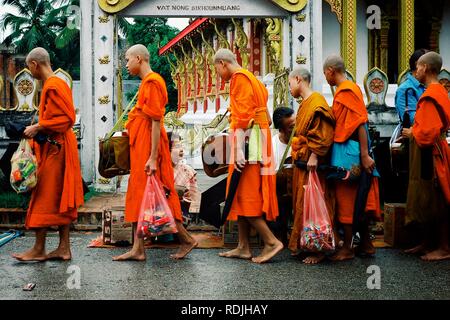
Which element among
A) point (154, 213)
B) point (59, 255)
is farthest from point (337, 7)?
point (59, 255)

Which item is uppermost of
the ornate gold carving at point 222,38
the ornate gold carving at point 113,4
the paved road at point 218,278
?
the ornate gold carving at point 222,38

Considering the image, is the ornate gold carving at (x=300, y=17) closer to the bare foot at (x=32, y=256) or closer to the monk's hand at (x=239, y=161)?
the monk's hand at (x=239, y=161)

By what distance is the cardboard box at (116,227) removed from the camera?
7.82 metres

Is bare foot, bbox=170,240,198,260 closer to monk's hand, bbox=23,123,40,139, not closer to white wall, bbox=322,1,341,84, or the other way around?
monk's hand, bbox=23,123,40,139

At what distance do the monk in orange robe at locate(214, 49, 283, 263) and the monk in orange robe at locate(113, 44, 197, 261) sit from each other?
614 millimetres

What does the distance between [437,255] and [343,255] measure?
91 centimetres

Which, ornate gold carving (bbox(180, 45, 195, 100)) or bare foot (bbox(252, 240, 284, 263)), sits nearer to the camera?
bare foot (bbox(252, 240, 284, 263))

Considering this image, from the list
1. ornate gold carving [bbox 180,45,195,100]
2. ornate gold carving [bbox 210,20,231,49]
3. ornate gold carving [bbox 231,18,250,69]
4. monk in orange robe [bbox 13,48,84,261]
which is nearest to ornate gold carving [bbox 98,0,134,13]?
monk in orange robe [bbox 13,48,84,261]

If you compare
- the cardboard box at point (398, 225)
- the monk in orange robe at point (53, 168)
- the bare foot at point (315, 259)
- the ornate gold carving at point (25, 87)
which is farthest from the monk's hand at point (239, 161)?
the ornate gold carving at point (25, 87)

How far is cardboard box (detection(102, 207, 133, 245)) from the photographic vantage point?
7.82 meters

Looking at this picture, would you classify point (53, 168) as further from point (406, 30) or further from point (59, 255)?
point (406, 30)

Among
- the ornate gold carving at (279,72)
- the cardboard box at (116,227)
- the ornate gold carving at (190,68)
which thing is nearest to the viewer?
the cardboard box at (116,227)

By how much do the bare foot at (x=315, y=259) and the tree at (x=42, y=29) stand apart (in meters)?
33.8
